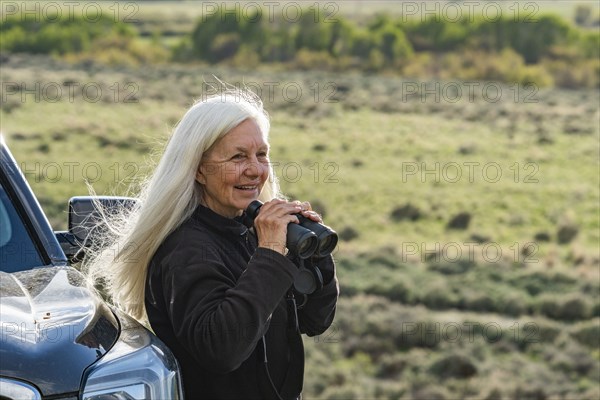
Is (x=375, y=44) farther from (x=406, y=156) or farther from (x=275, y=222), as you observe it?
(x=275, y=222)

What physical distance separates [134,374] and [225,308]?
0.29 metres

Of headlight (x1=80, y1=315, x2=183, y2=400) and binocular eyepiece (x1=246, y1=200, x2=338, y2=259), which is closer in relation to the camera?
headlight (x1=80, y1=315, x2=183, y2=400)

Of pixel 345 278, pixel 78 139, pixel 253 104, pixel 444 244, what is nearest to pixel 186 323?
pixel 253 104

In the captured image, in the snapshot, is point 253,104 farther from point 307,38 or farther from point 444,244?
point 307,38

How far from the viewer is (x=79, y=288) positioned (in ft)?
10.7

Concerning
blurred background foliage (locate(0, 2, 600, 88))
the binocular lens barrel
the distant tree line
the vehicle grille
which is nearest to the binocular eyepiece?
the binocular lens barrel

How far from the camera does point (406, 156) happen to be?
32.4 m

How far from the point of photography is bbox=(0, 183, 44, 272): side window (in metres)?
3.54

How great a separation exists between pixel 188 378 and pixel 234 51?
6865 centimetres

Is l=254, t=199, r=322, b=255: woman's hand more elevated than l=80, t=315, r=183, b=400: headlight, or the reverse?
l=254, t=199, r=322, b=255: woman's hand

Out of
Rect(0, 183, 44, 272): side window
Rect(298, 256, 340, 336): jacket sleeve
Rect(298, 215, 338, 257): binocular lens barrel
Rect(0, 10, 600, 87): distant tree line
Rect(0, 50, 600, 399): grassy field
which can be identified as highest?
Rect(298, 215, 338, 257): binocular lens barrel

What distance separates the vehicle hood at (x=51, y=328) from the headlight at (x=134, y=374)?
0.03 m

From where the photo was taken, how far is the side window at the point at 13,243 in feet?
11.6

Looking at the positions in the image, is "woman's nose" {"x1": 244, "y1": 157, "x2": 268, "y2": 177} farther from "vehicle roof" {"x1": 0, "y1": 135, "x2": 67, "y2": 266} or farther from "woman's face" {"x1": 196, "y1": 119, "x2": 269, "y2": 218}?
"vehicle roof" {"x1": 0, "y1": 135, "x2": 67, "y2": 266}
